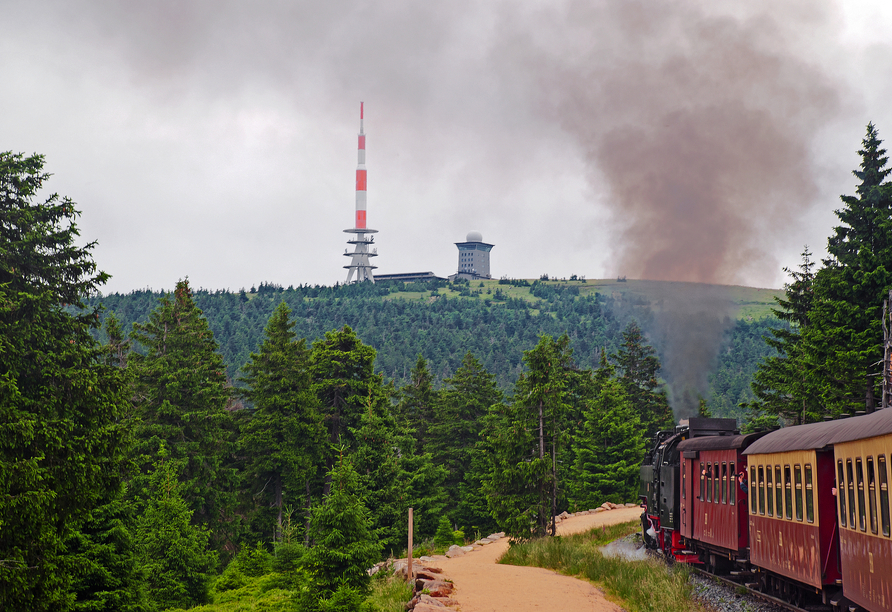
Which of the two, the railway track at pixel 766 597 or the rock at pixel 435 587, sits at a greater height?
the railway track at pixel 766 597

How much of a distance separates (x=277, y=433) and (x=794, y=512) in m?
33.1

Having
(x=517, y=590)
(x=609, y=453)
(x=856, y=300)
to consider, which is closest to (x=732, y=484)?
(x=517, y=590)

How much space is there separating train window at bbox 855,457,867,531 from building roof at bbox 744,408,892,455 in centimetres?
40

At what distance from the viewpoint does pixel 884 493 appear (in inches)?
418

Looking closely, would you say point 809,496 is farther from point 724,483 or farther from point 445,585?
point 445,585

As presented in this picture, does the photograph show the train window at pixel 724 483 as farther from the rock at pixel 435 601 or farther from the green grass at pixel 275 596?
the green grass at pixel 275 596

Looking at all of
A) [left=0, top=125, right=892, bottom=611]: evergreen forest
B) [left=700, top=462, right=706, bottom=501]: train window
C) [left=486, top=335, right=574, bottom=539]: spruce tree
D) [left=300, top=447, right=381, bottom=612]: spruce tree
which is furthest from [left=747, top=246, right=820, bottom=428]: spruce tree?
[left=300, top=447, right=381, bottom=612]: spruce tree

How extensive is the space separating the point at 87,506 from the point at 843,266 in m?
28.8

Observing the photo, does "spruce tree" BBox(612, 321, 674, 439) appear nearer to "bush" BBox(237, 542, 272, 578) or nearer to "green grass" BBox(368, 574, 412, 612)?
"bush" BBox(237, 542, 272, 578)

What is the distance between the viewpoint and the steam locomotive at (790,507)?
37.0ft

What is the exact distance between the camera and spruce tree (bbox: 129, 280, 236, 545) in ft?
126

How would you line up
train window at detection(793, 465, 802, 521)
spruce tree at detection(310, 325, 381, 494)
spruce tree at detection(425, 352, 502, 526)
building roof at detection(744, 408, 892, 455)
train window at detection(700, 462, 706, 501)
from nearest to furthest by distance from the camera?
1. building roof at detection(744, 408, 892, 455)
2. train window at detection(793, 465, 802, 521)
3. train window at detection(700, 462, 706, 501)
4. spruce tree at detection(310, 325, 381, 494)
5. spruce tree at detection(425, 352, 502, 526)

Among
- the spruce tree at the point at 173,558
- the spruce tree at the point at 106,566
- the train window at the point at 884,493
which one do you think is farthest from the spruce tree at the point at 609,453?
the train window at the point at 884,493

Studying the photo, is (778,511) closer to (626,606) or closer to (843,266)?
A: (626,606)
